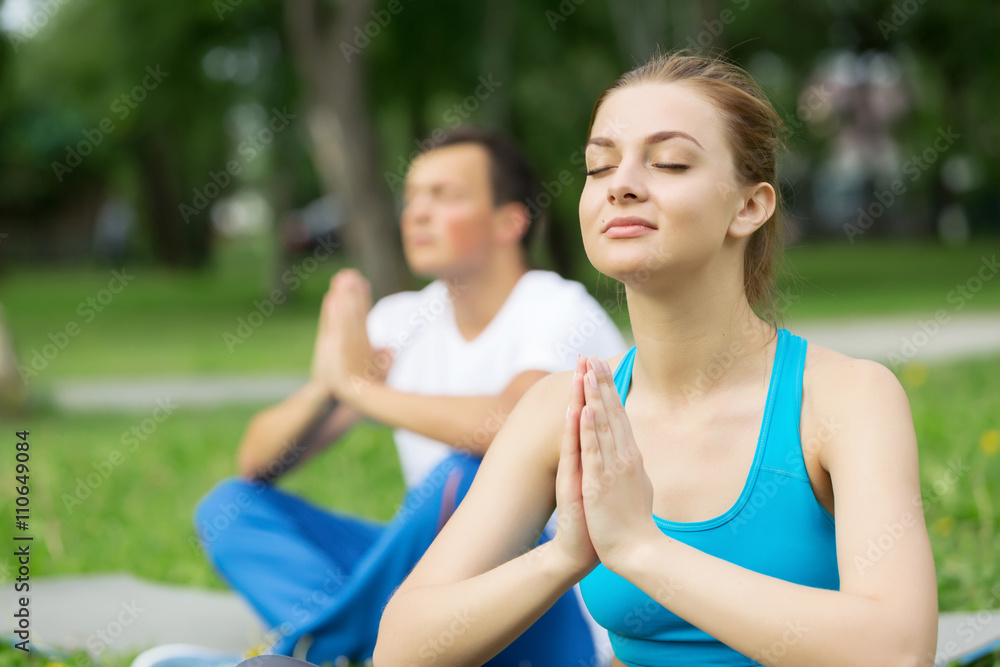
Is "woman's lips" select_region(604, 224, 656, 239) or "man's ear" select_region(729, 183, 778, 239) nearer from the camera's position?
"woman's lips" select_region(604, 224, 656, 239)

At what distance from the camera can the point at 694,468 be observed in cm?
189

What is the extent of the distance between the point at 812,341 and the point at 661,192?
8.78m

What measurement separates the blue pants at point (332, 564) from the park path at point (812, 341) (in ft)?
19.2

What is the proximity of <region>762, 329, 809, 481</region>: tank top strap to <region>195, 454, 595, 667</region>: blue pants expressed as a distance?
118cm

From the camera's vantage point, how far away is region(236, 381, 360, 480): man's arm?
3.52 m

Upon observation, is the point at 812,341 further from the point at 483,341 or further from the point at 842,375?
the point at 842,375

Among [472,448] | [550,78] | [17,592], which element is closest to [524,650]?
[472,448]

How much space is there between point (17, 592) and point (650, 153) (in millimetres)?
3607

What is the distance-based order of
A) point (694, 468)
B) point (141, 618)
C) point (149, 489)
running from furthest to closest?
point (149, 489) → point (141, 618) → point (694, 468)

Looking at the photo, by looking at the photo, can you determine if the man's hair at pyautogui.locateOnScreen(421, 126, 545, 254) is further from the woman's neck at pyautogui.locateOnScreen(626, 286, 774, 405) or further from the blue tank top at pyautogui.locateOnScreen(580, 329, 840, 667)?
the blue tank top at pyautogui.locateOnScreen(580, 329, 840, 667)

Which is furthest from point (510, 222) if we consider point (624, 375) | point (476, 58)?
point (476, 58)

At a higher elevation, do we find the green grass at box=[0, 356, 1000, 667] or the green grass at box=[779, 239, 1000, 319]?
the green grass at box=[0, 356, 1000, 667]

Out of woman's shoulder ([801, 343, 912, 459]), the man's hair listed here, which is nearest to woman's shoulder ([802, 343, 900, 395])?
woman's shoulder ([801, 343, 912, 459])

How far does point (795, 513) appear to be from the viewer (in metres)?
1.79
